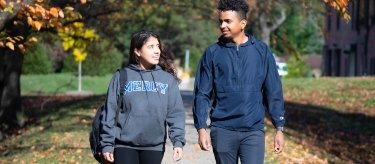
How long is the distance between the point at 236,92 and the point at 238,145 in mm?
410

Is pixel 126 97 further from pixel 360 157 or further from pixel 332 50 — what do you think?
pixel 332 50

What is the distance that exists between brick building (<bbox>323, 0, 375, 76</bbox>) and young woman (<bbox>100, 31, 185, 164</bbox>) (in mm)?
31101

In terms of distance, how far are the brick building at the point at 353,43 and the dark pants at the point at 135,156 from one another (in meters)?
31.3

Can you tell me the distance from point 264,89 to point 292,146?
27.4 feet

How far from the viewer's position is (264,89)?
674 cm

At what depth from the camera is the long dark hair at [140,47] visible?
22.6 feet

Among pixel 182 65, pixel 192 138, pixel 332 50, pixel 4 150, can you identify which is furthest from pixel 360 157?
pixel 182 65

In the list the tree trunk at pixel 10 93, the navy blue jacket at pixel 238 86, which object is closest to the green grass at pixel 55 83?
the tree trunk at pixel 10 93

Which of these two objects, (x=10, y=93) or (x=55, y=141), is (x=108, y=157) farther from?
(x=10, y=93)

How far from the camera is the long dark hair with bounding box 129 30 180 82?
6902mm

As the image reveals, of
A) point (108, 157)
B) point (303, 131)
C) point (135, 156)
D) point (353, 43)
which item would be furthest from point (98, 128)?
point (353, 43)

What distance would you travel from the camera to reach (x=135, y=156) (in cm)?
673

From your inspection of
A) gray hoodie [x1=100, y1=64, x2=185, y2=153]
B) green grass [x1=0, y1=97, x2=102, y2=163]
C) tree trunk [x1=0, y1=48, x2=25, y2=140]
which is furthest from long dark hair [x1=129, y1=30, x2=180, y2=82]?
tree trunk [x1=0, y1=48, x2=25, y2=140]

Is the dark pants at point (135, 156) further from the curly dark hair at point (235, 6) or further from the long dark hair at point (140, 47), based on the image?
the curly dark hair at point (235, 6)
